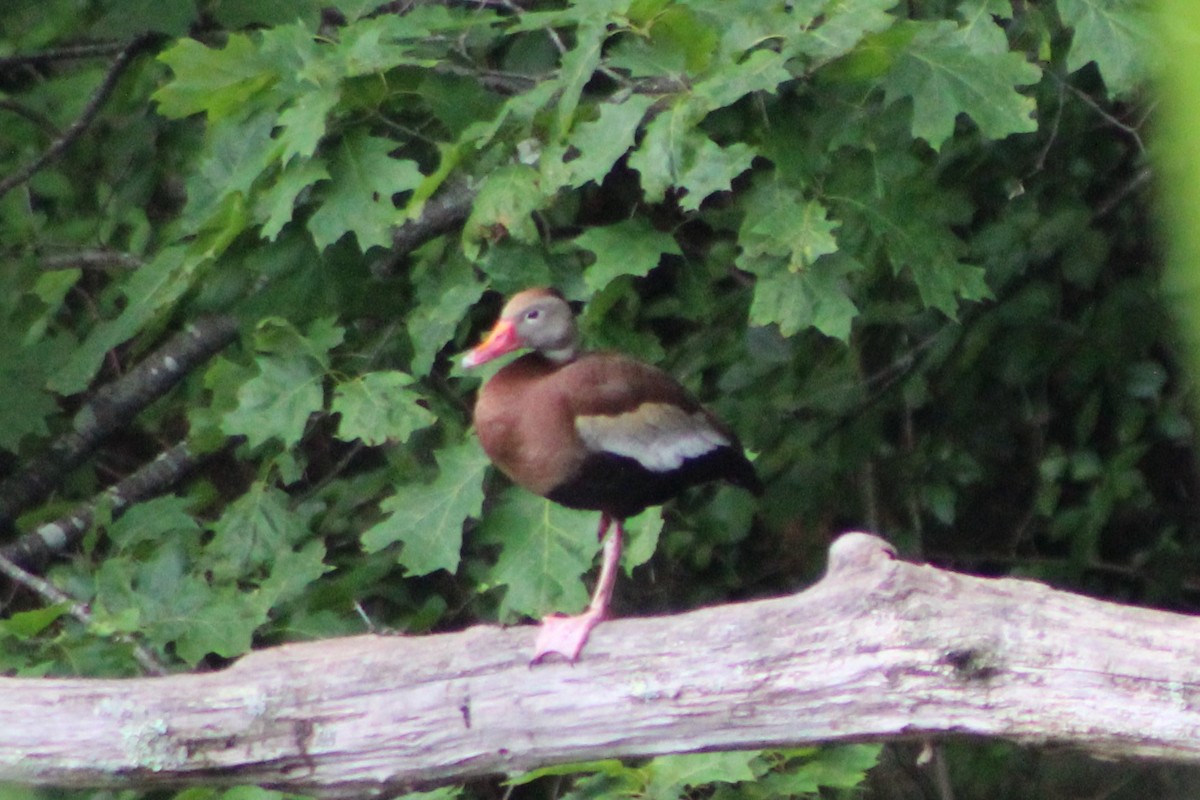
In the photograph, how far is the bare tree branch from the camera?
1.91 meters

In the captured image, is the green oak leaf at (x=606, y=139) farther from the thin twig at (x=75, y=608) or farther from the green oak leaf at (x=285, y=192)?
the thin twig at (x=75, y=608)

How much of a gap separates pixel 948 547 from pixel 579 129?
112 inches

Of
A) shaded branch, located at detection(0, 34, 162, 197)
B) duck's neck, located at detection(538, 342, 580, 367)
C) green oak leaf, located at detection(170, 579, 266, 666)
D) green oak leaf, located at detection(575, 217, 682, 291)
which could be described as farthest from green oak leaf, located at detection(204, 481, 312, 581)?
shaded branch, located at detection(0, 34, 162, 197)

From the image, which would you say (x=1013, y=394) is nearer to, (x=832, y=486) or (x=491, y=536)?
(x=832, y=486)

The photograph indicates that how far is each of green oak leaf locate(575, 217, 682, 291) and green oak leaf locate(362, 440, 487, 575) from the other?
0.47 metres

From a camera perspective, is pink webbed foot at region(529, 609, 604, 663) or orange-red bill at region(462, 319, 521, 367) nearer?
pink webbed foot at region(529, 609, 604, 663)

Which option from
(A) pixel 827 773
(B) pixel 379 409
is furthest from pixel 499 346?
(A) pixel 827 773

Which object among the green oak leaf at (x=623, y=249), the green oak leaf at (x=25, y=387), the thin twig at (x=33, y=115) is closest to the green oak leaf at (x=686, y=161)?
the green oak leaf at (x=623, y=249)

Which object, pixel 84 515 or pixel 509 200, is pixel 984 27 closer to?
pixel 509 200

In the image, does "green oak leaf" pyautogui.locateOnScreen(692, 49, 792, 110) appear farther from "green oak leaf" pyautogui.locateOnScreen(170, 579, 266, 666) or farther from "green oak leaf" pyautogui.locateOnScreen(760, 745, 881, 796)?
"green oak leaf" pyautogui.locateOnScreen(170, 579, 266, 666)

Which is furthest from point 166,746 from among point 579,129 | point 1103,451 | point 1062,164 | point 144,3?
point 1103,451

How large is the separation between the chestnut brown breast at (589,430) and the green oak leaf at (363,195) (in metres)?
0.39

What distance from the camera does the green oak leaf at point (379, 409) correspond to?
288cm

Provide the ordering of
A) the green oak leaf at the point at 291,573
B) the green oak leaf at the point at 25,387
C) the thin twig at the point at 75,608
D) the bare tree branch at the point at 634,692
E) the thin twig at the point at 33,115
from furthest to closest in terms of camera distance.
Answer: the thin twig at the point at 33,115 < the green oak leaf at the point at 25,387 < the green oak leaf at the point at 291,573 < the thin twig at the point at 75,608 < the bare tree branch at the point at 634,692
